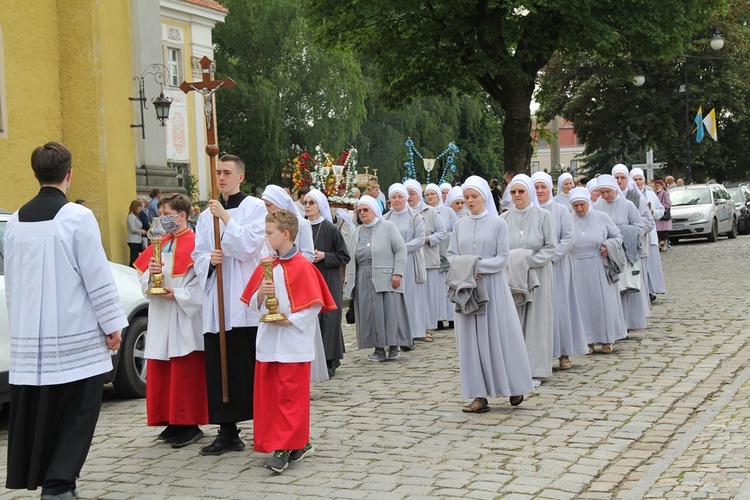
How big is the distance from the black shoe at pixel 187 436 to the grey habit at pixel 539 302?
3214 millimetres

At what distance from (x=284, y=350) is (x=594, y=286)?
19.1ft

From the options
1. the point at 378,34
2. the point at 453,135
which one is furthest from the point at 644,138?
the point at 378,34

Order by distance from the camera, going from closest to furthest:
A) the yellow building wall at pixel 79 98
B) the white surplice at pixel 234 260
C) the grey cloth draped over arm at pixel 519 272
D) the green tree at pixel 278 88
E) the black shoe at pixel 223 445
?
the white surplice at pixel 234 260 < the black shoe at pixel 223 445 < the grey cloth draped over arm at pixel 519 272 < the yellow building wall at pixel 79 98 < the green tree at pixel 278 88

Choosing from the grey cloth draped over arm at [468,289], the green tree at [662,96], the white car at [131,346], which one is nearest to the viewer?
the grey cloth draped over arm at [468,289]

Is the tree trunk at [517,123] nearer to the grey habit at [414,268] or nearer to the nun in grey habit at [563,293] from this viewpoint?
the grey habit at [414,268]

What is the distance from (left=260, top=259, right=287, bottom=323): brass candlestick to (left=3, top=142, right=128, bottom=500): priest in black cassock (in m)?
1.03

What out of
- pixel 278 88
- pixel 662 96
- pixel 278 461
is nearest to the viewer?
pixel 278 461

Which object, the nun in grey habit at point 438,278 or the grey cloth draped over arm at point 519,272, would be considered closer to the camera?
the grey cloth draped over arm at point 519,272

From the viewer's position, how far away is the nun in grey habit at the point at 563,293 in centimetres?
1127

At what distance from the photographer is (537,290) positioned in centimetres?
1023

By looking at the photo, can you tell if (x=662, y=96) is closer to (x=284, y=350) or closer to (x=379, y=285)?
(x=379, y=285)

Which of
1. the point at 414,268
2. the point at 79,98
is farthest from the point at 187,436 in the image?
the point at 79,98

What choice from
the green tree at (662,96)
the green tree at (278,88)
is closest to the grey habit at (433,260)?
the green tree at (662,96)

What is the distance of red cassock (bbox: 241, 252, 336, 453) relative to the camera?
7.39 metres
